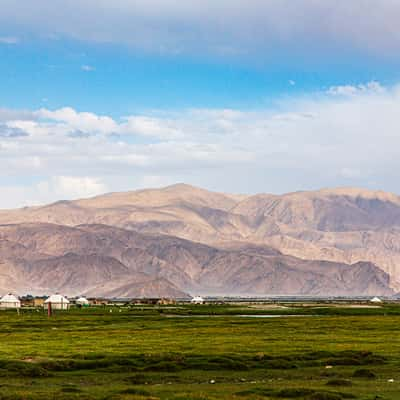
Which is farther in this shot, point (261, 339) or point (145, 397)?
point (261, 339)

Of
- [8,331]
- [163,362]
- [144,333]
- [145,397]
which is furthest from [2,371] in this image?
[8,331]

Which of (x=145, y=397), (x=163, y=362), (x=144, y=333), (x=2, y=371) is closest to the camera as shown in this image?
(x=145, y=397)

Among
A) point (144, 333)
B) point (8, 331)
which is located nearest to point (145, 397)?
point (144, 333)

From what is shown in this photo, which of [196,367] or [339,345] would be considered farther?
[339,345]

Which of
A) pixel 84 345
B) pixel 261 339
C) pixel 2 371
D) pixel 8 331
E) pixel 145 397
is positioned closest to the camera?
pixel 145 397

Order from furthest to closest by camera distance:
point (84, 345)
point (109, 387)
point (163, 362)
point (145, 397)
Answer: point (84, 345) → point (163, 362) → point (109, 387) → point (145, 397)

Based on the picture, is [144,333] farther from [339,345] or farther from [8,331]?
[339,345]

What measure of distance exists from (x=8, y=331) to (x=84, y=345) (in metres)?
26.7

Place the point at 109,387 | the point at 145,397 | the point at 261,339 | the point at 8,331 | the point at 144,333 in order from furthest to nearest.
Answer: the point at 8,331, the point at 144,333, the point at 261,339, the point at 109,387, the point at 145,397

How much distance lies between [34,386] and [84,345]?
2457 centimetres

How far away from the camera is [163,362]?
156ft

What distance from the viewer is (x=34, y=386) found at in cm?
3944

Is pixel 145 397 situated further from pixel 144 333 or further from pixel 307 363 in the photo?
pixel 144 333

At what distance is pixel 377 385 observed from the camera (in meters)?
39.4
